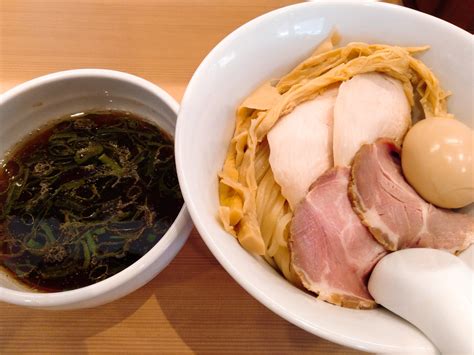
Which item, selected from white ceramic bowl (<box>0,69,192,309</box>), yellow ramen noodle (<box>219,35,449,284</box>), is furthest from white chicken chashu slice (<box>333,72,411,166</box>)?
white ceramic bowl (<box>0,69,192,309</box>)

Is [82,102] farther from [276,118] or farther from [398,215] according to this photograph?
[398,215]

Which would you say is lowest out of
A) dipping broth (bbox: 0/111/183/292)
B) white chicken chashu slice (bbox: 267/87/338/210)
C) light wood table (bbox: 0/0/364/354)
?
light wood table (bbox: 0/0/364/354)

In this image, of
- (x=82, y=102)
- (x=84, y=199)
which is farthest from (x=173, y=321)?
(x=82, y=102)

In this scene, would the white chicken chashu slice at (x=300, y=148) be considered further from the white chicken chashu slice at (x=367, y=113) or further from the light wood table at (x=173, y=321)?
the light wood table at (x=173, y=321)

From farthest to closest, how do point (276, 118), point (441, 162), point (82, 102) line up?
1. point (82, 102)
2. point (276, 118)
3. point (441, 162)

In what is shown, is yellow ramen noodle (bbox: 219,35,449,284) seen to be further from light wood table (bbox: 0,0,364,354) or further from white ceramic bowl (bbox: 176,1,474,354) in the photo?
light wood table (bbox: 0,0,364,354)

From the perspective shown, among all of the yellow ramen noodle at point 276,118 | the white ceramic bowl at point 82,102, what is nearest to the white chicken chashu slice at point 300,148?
the yellow ramen noodle at point 276,118
